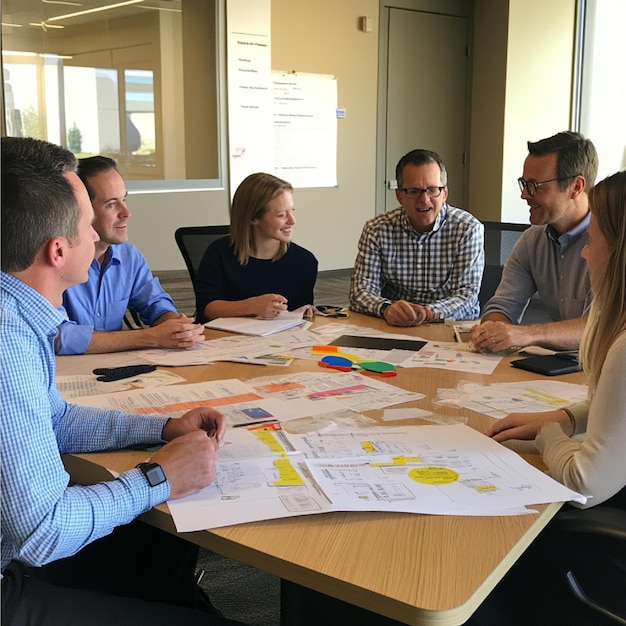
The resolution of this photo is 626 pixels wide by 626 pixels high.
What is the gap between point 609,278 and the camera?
142cm

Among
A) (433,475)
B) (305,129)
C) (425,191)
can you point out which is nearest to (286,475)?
(433,475)

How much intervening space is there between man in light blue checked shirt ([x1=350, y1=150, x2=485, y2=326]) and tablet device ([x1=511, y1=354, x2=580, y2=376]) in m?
Result: 0.78

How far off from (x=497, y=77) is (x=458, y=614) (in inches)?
254

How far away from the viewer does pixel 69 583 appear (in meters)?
1.52

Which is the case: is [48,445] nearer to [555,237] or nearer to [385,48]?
[555,237]

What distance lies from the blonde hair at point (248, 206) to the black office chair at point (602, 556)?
1921mm

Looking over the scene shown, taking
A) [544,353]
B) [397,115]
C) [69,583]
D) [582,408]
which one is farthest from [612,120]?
[69,583]

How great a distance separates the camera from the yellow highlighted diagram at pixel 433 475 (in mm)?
1246

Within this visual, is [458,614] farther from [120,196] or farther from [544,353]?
[120,196]

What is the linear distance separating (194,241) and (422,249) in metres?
0.99

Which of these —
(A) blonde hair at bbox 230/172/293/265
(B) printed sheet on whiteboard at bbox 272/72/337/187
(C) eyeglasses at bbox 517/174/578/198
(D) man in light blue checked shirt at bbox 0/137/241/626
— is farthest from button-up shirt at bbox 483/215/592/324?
(B) printed sheet on whiteboard at bbox 272/72/337/187

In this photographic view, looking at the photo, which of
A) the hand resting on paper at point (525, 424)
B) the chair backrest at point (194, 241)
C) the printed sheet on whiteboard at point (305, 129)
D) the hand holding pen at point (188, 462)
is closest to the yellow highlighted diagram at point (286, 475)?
the hand holding pen at point (188, 462)

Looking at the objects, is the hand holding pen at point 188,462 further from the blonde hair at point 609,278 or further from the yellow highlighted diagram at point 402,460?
the blonde hair at point 609,278

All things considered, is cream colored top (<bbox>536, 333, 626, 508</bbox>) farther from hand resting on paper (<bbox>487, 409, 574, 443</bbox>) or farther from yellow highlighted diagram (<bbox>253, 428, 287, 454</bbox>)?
yellow highlighted diagram (<bbox>253, 428, 287, 454</bbox>)
